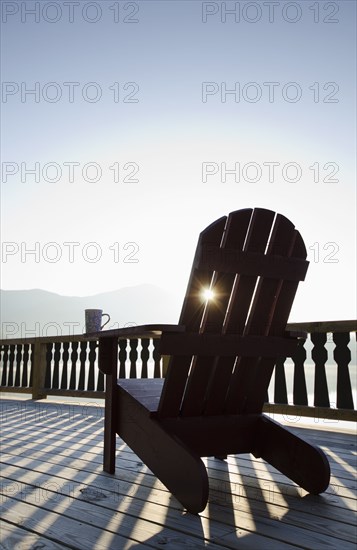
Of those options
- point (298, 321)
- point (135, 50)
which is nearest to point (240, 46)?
point (135, 50)

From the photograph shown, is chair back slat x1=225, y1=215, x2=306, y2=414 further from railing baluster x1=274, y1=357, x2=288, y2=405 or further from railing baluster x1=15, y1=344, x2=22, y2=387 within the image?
railing baluster x1=15, y1=344, x2=22, y2=387

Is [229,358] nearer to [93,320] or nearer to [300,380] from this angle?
[93,320]

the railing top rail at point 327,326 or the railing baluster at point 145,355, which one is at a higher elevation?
the railing top rail at point 327,326

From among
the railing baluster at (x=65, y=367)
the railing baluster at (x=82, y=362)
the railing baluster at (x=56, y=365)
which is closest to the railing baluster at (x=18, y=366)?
the railing baluster at (x=56, y=365)

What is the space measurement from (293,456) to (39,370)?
4.82m

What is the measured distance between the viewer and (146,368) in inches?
201

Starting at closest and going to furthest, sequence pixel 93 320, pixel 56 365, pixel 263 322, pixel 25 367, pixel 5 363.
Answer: pixel 263 322 < pixel 93 320 < pixel 56 365 < pixel 25 367 < pixel 5 363

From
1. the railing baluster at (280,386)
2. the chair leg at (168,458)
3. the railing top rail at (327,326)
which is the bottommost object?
the railing baluster at (280,386)

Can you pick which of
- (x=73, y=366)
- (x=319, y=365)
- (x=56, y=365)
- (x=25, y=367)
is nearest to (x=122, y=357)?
(x=73, y=366)

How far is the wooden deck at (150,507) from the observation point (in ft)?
4.48

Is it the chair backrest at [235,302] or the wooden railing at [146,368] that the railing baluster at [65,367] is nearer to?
the wooden railing at [146,368]

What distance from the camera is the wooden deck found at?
4.48 feet

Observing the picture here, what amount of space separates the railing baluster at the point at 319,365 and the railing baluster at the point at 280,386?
294 mm

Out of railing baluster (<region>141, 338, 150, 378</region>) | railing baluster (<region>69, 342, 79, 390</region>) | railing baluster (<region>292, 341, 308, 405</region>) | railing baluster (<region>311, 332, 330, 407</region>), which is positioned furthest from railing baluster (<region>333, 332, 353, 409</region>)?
railing baluster (<region>69, 342, 79, 390</region>)
